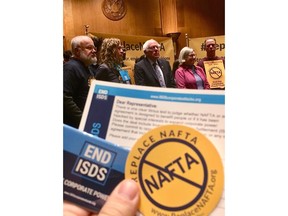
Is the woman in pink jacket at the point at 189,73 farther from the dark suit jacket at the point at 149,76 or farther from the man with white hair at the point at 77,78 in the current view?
the man with white hair at the point at 77,78

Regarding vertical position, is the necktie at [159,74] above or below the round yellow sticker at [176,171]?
above

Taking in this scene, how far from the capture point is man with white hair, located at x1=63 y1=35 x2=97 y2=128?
490mm

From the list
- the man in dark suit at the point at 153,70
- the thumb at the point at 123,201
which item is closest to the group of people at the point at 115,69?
the man in dark suit at the point at 153,70

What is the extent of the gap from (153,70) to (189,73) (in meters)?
0.08

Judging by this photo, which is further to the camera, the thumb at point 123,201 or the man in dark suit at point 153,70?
the man in dark suit at point 153,70

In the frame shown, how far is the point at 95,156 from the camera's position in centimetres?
43

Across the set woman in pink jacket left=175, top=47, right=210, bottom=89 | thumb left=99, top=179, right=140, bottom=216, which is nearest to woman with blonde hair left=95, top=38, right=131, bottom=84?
woman in pink jacket left=175, top=47, right=210, bottom=89

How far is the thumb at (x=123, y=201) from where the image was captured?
1.39 ft

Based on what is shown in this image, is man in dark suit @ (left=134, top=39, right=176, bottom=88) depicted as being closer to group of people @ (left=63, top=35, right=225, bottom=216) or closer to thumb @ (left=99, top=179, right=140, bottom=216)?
group of people @ (left=63, top=35, right=225, bottom=216)

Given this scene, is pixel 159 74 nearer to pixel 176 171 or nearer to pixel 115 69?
pixel 115 69

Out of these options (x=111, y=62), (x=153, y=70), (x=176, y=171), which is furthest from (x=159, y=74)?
(x=176, y=171)
